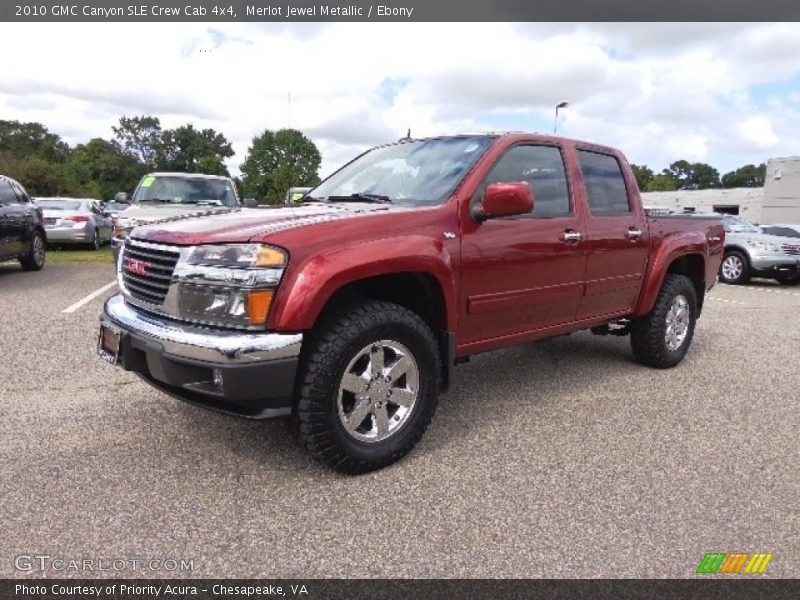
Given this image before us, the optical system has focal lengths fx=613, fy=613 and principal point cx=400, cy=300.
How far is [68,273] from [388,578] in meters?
10.2

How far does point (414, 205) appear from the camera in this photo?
3.43 metres

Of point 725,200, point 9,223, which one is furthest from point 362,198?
point 725,200

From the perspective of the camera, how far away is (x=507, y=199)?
325 cm

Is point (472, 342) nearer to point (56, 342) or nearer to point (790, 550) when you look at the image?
point (790, 550)

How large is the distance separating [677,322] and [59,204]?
14.4 m

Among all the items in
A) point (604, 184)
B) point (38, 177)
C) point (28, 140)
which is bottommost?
point (604, 184)

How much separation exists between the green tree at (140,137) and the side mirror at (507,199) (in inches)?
4357

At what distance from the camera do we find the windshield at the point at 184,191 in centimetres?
972

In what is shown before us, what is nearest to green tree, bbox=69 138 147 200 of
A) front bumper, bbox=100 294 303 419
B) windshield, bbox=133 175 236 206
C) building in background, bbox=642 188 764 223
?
building in background, bbox=642 188 764 223

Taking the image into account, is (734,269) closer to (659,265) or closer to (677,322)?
(677,322)

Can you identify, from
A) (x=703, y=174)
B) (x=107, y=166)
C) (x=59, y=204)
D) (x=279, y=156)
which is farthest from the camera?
(x=703, y=174)

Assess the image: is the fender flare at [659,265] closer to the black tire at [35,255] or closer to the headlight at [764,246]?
the black tire at [35,255]

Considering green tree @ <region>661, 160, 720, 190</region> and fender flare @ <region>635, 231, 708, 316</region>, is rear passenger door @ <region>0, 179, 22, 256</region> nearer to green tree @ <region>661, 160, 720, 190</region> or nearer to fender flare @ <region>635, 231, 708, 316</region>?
fender flare @ <region>635, 231, 708, 316</region>

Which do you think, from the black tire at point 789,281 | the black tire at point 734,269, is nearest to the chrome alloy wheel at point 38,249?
the black tire at point 734,269
